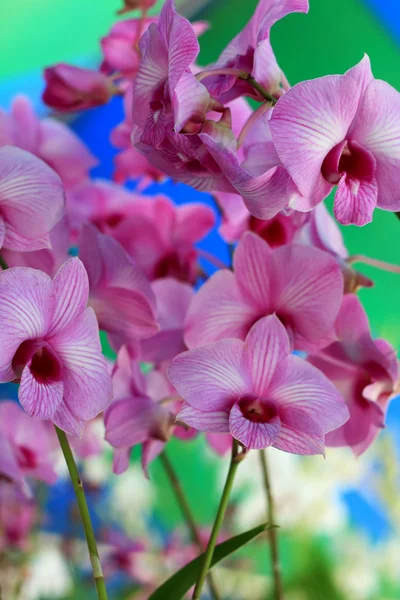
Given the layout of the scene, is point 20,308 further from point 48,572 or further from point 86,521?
point 48,572

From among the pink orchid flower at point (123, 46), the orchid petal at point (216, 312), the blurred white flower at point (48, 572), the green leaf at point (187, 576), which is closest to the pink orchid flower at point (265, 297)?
the orchid petal at point (216, 312)

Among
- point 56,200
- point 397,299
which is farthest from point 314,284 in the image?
point 397,299

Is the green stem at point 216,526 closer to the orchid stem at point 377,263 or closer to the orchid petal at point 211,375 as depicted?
the orchid petal at point 211,375

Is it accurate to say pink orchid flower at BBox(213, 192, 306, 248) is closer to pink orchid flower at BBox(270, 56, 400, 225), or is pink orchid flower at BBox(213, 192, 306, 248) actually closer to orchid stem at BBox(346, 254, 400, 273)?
orchid stem at BBox(346, 254, 400, 273)

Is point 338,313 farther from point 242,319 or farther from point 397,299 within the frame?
point 397,299

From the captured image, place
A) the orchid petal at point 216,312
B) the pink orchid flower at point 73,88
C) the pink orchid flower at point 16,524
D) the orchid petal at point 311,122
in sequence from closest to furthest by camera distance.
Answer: the orchid petal at point 311,122 < the orchid petal at point 216,312 < the pink orchid flower at point 73,88 < the pink orchid flower at point 16,524

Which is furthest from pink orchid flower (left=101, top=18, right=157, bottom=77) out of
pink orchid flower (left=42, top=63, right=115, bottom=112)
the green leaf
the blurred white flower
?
the blurred white flower
